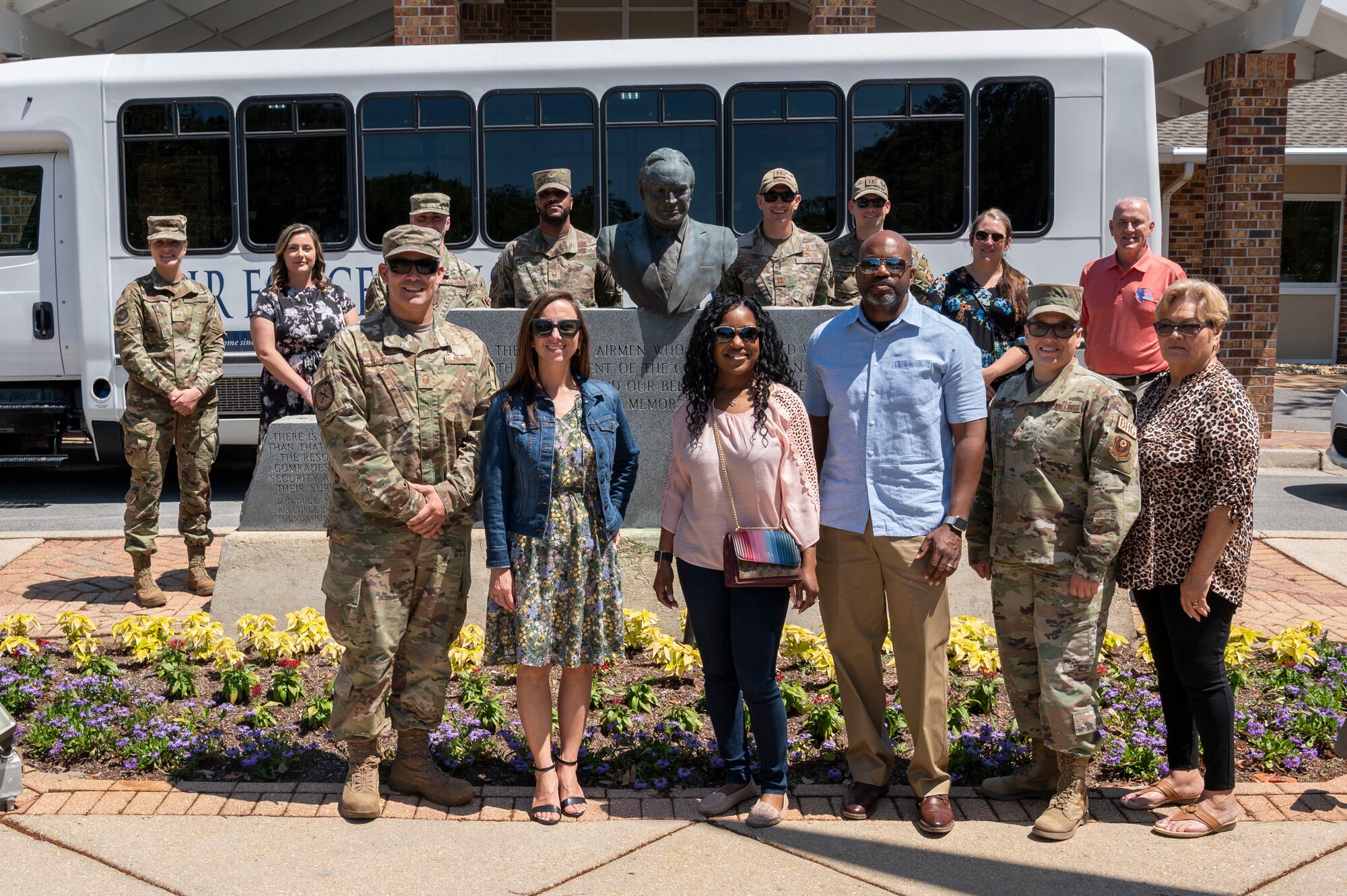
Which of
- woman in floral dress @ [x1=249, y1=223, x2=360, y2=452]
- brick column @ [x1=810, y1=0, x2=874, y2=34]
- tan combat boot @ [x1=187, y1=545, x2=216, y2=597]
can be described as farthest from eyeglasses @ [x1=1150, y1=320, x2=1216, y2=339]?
brick column @ [x1=810, y1=0, x2=874, y2=34]

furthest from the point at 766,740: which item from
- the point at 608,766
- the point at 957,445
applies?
the point at 957,445

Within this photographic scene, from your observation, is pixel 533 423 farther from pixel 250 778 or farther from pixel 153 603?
pixel 153 603

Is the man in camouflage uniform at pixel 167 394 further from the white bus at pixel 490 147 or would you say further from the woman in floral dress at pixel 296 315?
the white bus at pixel 490 147

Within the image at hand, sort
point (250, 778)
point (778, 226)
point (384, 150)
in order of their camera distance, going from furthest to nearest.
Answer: point (384, 150), point (778, 226), point (250, 778)

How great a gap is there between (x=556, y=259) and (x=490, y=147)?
152 inches

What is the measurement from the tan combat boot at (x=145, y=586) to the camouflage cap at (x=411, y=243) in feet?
11.0

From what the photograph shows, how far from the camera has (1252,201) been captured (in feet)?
36.9

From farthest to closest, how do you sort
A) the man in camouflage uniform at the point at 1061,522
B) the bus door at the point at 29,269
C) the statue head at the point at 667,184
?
the bus door at the point at 29,269 < the statue head at the point at 667,184 < the man in camouflage uniform at the point at 1061,522

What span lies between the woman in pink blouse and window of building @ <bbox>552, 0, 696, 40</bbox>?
43.0ft

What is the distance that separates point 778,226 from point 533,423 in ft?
7.14

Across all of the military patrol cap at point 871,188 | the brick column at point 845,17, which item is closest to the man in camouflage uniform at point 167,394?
the military patrol cap at point 871,188

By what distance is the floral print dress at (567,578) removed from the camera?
4043mm

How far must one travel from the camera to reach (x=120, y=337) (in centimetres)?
654

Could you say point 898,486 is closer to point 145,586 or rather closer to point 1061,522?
point 1061,522
